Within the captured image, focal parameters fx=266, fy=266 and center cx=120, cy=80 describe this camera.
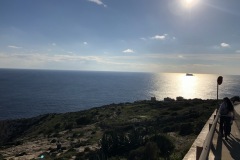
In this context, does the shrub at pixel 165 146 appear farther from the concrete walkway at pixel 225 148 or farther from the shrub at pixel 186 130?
the shrub at pixel 186 130

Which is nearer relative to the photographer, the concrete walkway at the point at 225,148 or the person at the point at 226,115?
the concrete walkway at the point at 225,148

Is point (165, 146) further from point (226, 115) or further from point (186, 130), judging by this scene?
point (186, 130)

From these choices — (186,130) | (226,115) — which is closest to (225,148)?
(226,115)

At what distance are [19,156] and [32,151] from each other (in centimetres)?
136

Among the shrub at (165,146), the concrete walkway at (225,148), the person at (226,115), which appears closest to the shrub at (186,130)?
the shrub at (165,146)

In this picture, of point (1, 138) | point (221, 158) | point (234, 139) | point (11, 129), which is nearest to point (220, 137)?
point (234, 139)

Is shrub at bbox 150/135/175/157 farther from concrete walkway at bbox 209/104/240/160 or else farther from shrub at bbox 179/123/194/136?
shrub at bbox 179/123/194/136

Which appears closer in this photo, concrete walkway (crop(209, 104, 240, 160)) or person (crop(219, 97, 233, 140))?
concrete walkway (crop(209, 104, 240, 160))

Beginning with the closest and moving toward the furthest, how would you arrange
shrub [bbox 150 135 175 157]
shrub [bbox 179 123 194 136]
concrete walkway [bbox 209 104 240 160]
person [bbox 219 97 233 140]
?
concrete walkway [bbox 209 104 240 160], person [bbox 219 97 233 140], shrub [bbox 150 135 175 157], shrub [bbox 179 123 194 136]

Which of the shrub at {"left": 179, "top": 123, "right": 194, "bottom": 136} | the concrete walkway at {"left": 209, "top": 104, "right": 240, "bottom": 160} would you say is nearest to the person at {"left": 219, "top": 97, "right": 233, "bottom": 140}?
the concrete walkway at {"left": 209, "top": 104, "right": 240, "bottom": 160}

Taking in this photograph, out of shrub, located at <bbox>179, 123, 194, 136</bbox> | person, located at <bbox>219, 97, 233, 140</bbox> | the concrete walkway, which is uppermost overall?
person, located at <bbox>219, 97, 233, 140</bbox>

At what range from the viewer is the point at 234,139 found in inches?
457

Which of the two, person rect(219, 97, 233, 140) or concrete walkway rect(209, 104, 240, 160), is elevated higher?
person rect(219, 97, 233, 140)

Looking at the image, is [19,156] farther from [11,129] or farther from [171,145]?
[11,129]
